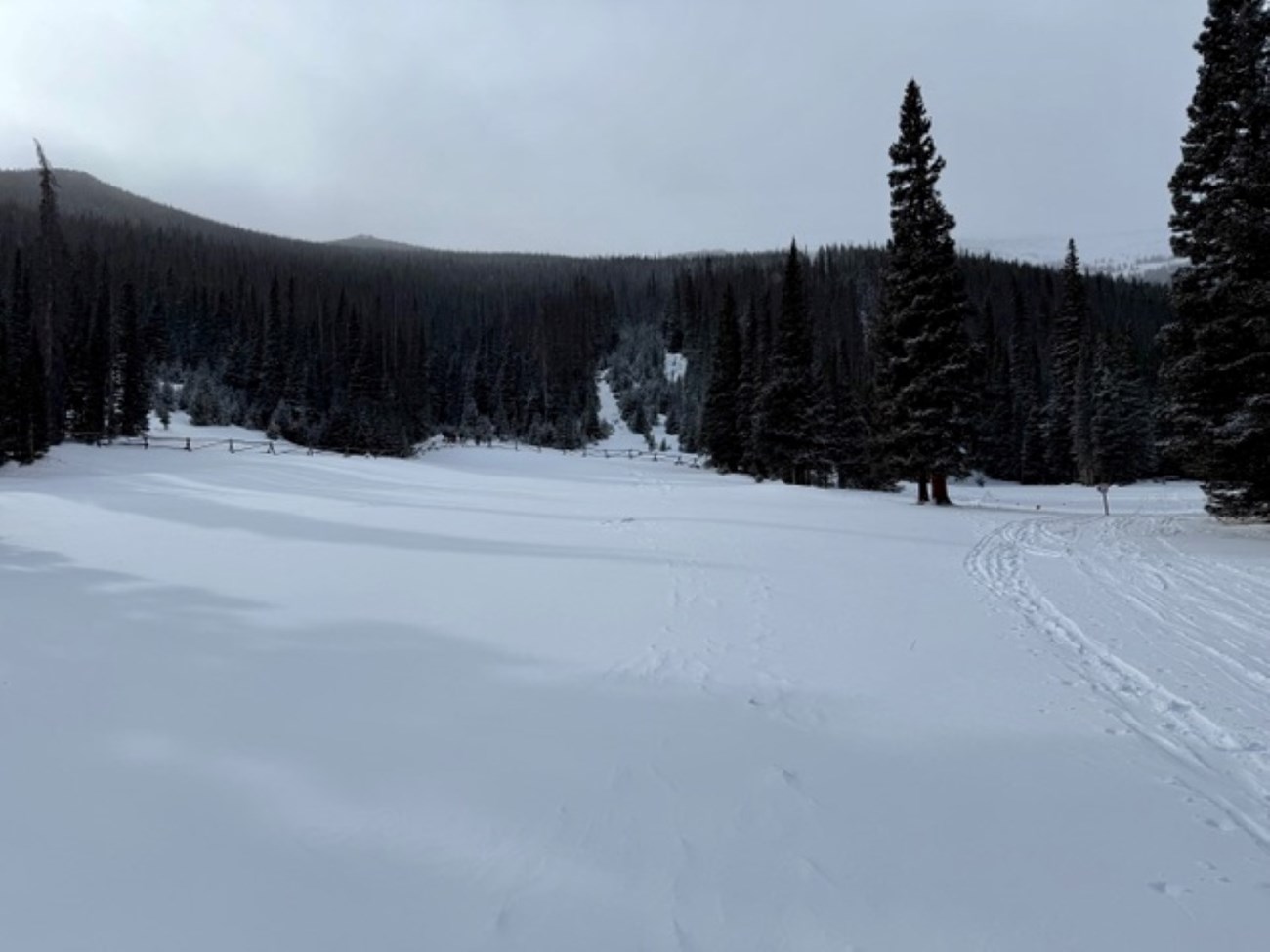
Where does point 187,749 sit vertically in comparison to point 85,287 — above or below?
below

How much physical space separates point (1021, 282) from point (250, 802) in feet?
497

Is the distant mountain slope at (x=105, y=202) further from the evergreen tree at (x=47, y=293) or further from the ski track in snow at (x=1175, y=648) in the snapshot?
the ski track in snow at (x=1175, y=648)

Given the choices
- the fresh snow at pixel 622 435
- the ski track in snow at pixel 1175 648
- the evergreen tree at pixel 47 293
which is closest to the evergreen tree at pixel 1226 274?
the ski track in snow at pixel 1175 648

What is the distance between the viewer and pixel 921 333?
25.0 m

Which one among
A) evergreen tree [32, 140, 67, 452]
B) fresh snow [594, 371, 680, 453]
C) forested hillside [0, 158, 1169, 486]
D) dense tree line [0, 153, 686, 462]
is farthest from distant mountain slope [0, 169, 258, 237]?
evergreen tree [32, 140, 67, 452]

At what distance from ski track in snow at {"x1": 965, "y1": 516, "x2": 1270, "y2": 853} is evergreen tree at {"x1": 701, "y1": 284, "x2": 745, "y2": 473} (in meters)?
33.3

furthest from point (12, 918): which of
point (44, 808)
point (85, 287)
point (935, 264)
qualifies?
point (85, 287)

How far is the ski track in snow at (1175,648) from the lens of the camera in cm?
497

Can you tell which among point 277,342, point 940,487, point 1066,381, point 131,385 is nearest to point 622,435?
point 277,342

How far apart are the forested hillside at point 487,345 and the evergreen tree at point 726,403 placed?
150 millimetres

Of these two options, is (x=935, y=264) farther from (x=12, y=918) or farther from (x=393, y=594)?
(x=12, y=918)

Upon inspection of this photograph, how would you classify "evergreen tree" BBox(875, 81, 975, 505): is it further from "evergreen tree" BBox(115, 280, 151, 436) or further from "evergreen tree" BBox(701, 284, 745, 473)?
"evergreen tree" BBox(115, 280, 151, 436)

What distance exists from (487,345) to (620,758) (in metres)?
111

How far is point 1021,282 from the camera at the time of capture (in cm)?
13138
